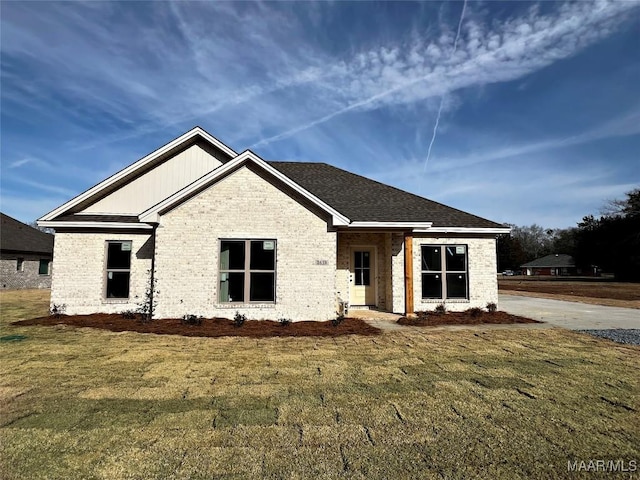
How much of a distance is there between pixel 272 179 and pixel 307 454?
348 inches

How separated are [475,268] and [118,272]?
1231cm

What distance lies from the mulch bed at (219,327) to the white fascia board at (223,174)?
9.81 ft

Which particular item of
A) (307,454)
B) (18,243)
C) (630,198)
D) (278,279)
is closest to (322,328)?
(278,279)

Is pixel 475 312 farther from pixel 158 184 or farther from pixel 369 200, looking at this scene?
pixel 158 184

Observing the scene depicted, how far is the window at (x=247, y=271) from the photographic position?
37.2 feet

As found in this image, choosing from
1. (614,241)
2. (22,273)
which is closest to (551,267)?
(614,241)

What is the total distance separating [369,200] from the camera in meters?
14.4

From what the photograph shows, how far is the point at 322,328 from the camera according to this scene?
1038cm

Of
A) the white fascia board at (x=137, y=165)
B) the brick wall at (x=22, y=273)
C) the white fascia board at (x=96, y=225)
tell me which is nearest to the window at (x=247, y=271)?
the white fascia board at (x=96, y=225)

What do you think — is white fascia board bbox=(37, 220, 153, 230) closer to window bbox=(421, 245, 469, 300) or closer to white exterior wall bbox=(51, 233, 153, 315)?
white exterior wall bbox=(51, 233, 153, 315)

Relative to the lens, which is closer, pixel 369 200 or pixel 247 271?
pixel 247 271

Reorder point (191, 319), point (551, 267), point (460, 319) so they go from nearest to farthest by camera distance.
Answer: point (191, 319), point (460, 319), point (551, 267)

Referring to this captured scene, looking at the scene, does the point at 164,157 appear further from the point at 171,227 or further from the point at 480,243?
the point at 480,243

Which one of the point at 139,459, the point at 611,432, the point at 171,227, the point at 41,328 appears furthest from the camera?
the point at 171,227
